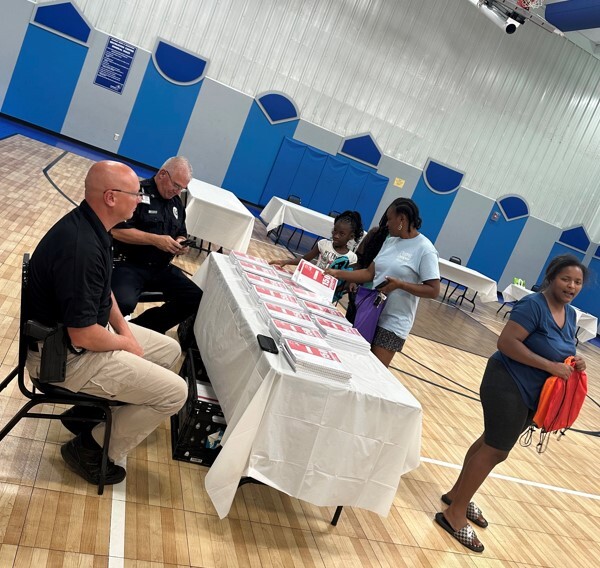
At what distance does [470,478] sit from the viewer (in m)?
3.66

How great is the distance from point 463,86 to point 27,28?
440 inches

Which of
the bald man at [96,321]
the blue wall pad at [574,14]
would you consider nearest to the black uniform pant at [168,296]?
the bald man at [96,321]

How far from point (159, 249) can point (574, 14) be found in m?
11.5

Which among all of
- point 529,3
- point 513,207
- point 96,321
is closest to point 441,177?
point 513,207

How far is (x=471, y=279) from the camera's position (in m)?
13.2

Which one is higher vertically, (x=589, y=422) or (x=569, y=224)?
(x=569, y=224)

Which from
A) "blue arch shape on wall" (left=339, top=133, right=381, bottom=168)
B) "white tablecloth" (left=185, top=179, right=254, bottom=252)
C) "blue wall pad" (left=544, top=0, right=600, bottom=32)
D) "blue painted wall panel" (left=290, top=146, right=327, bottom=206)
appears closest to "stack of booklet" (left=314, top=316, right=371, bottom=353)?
"white tablecloth" (left=185, top=179, right=254, bottom=252)

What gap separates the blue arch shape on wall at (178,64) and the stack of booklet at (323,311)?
39.7ft

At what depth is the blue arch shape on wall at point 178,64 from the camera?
14508mm

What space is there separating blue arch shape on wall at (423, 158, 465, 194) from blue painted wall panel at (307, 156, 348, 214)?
269cm

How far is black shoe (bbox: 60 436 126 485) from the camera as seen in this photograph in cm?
293

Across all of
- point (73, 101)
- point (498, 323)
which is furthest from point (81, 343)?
point (73, 101)

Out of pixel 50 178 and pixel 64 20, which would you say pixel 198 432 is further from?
pixel 64 20

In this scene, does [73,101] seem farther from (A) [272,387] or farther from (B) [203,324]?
(A) [272,387]
